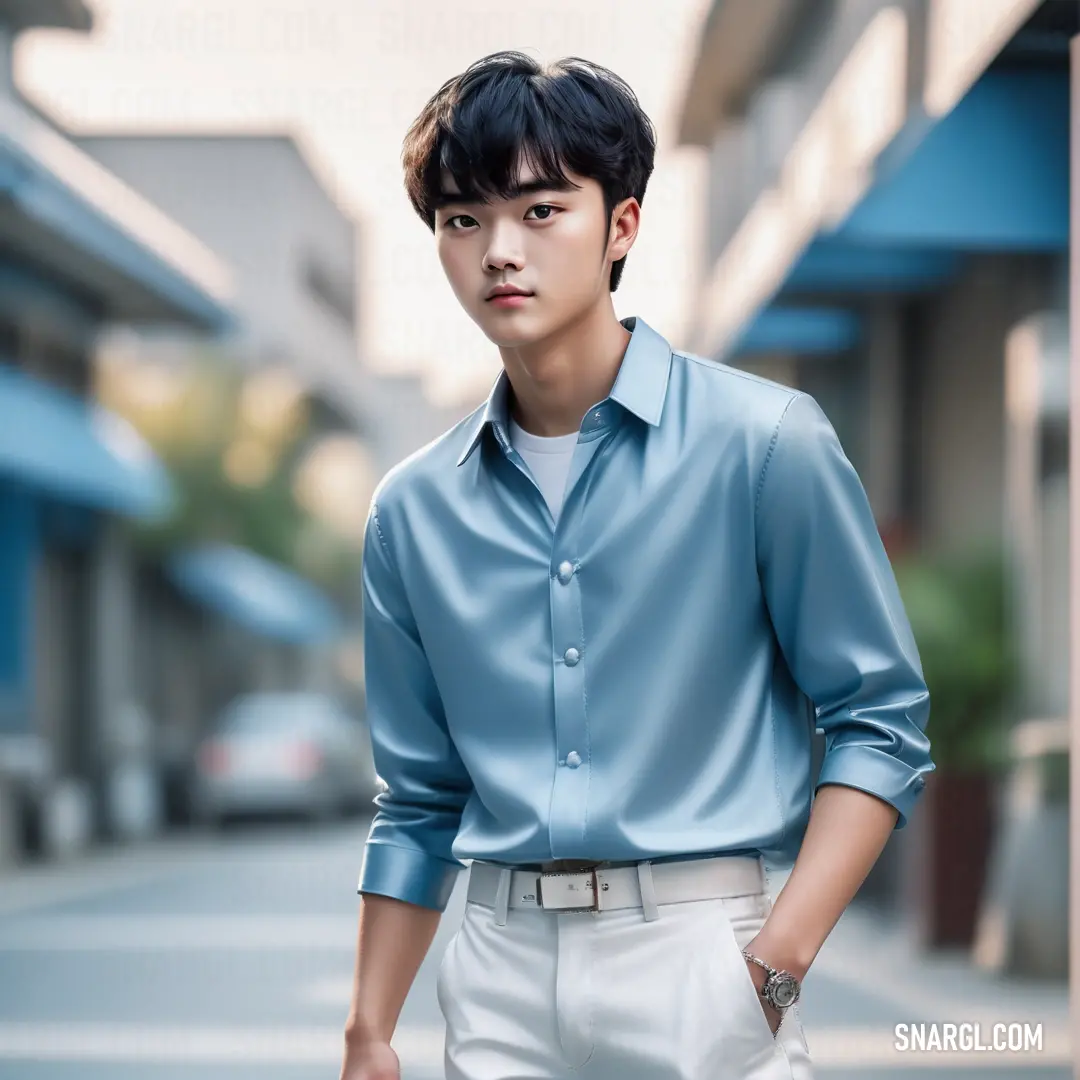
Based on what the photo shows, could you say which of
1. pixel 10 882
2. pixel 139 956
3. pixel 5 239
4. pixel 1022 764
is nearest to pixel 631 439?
pixel 1022 764

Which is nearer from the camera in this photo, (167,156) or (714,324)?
(714,324)

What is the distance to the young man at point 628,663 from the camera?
2221 millimetres

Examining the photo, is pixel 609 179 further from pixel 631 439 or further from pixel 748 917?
pixel 748 917


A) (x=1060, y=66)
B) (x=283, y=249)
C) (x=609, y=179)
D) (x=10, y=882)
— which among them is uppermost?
(x=283, y=249)

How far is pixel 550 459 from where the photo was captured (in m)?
2.42

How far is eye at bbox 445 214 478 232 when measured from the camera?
91.0 inches

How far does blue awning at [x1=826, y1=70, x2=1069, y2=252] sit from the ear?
24.1 feet

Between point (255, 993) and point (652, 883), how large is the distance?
689 cm

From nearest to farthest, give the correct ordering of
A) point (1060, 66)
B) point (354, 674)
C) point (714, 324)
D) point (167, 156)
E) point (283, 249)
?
point (1060, 66)
point (714, 324)
point (167, 156)
point (283, 249)
point (354, 674)

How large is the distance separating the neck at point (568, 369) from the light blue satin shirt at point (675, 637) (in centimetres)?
5

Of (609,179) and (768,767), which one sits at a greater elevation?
(609,179)

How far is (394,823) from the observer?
8.33 feet

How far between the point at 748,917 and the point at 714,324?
61.6ft

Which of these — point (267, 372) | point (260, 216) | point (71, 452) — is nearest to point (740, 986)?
point (71, 452)
